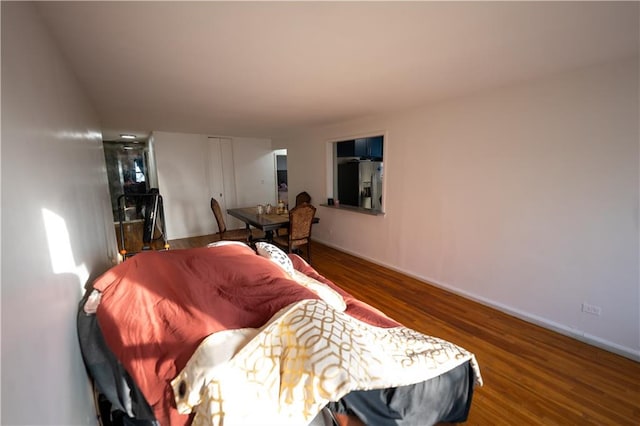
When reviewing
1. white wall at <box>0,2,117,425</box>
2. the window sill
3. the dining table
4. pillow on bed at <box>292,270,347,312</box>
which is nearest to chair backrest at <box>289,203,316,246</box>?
the dining table

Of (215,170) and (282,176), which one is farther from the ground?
(215,170)

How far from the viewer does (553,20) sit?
1414 mm

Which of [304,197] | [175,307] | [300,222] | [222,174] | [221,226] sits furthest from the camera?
[222,174]

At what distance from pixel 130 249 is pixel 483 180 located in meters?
5.53

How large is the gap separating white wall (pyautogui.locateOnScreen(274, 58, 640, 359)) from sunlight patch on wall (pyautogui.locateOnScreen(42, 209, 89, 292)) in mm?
3287

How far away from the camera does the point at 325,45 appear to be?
1655 mm

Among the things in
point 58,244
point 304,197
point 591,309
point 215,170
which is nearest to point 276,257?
point 58,244

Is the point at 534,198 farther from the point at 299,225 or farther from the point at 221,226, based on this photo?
the point at 221,226

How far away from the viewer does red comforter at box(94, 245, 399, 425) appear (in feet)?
3.78

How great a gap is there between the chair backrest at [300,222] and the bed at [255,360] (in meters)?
1.94

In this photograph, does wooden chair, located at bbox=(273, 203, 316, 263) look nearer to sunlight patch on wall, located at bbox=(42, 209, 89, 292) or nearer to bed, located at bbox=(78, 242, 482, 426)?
bed, located at bbox=(78, 242, 482, 426)

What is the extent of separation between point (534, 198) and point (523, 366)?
142cm

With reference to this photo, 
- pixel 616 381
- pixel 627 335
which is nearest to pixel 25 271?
pixel 616 381

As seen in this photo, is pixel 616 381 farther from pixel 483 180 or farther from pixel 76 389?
pixel 76 389
